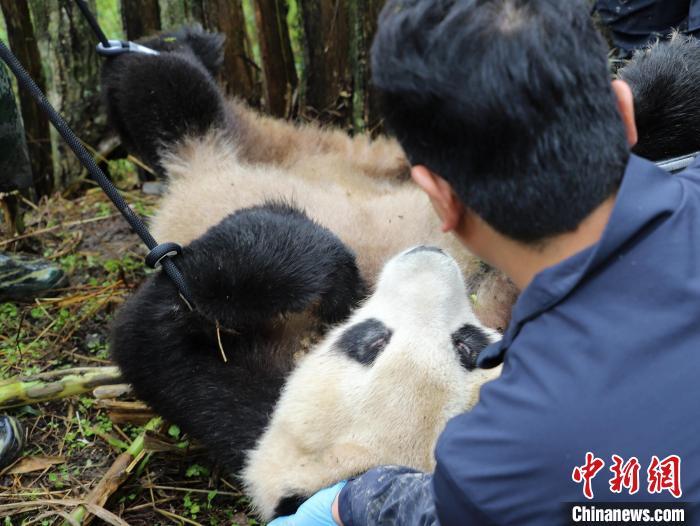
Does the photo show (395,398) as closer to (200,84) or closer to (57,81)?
(200,84)

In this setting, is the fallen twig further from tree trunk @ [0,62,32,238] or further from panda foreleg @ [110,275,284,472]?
tree trunk @ [0,62,32,238]

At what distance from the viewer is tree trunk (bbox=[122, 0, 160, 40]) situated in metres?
4.50

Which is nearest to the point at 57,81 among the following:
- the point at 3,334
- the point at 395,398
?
the point at 3,334

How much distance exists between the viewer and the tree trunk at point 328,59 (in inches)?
184

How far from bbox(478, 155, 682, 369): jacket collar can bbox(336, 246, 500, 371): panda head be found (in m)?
1.02

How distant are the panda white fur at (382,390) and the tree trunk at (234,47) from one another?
7.59 ft

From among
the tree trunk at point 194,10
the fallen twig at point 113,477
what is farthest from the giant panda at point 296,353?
the tree trunk at point 194,10

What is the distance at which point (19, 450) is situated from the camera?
3.26m

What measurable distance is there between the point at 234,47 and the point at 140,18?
0.56 m

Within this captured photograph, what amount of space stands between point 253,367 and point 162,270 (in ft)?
1.76

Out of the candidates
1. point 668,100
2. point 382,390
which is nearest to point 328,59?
point 668,100

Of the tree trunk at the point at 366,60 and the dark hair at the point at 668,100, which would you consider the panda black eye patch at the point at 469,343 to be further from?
the tree trunk at the point at 366,60

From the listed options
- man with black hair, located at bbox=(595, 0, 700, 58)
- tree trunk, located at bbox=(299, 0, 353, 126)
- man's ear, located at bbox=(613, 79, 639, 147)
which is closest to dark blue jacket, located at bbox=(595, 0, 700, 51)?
man with black hair, located at bbox=(595, 0, 700, 58)

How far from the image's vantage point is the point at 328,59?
483cm
